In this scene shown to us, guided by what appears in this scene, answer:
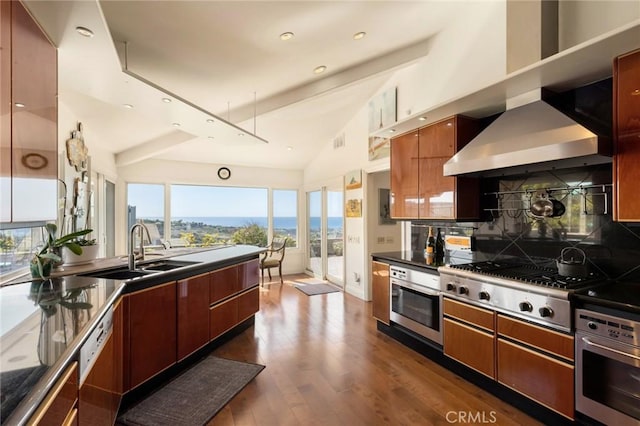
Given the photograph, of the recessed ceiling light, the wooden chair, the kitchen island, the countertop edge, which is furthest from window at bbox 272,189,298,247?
the countertop edge

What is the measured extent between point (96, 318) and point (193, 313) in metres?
1.39

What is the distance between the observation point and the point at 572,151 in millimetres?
1954

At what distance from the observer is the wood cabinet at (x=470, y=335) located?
2379mm

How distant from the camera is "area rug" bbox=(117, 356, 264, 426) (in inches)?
83.7

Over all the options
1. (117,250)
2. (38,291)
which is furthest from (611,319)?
(117,250)

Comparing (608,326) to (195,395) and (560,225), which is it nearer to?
(560,225)

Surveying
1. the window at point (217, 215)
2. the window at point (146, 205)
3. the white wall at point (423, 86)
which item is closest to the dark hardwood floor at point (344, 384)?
the white wall at point (423, 86)

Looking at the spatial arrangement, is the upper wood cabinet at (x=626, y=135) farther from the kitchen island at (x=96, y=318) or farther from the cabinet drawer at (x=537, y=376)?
the kitchen island at (x=96, y=318)

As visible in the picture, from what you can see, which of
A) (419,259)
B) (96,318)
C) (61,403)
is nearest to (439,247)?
(419,259)

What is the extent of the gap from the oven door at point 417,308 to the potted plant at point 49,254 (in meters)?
3.03

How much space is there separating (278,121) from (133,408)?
4105 mm

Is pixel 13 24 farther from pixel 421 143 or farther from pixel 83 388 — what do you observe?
pixel 421 143

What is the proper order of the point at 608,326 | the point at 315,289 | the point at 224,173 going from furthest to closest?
the point at 224,173 → the point at 315,289 → the point at 608,326

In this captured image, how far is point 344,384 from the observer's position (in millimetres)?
2586
